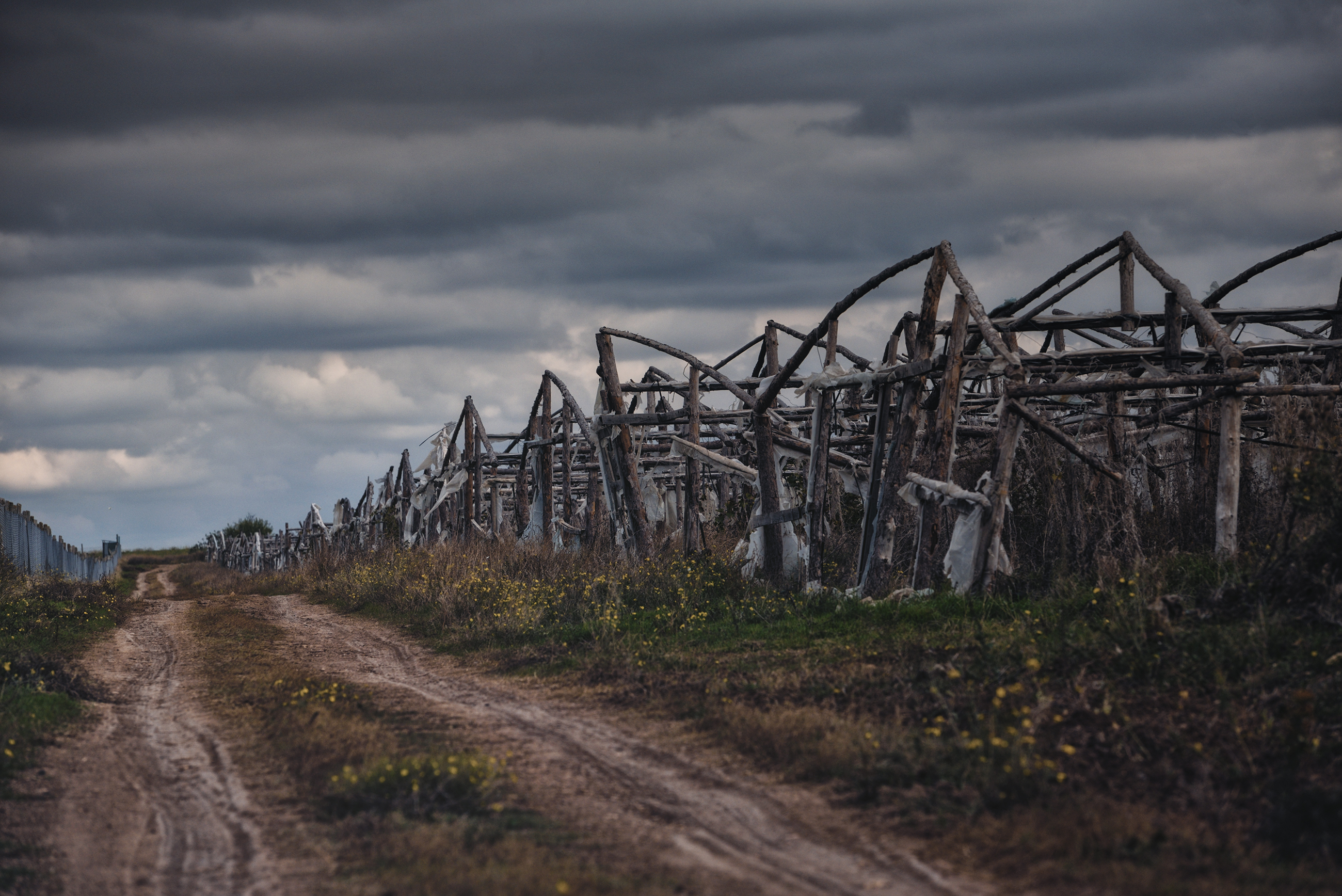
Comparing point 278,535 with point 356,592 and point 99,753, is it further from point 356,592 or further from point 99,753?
point 99,753

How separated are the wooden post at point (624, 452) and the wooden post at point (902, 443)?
5.93 metres

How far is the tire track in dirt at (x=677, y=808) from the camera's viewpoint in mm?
4992

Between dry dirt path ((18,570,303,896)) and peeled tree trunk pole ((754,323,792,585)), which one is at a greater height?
peeled tree trunk pole ((754,323,792,585))

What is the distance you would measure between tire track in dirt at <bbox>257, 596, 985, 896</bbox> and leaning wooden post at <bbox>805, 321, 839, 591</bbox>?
503cm

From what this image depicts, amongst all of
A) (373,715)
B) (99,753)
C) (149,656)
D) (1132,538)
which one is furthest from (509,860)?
(149,656)

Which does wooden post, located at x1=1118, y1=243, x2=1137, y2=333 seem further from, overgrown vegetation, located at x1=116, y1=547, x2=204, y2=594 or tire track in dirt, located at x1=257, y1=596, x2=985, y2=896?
overgrown vegetation, located at x1=116, y1=547, x2=204, y2=594

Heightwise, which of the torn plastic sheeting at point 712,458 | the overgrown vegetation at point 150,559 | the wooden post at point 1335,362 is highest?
the wooden post at point 1335,362

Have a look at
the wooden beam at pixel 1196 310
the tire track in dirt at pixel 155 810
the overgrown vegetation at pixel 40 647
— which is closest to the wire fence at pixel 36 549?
the overgrown vegetation at pixel 40 647

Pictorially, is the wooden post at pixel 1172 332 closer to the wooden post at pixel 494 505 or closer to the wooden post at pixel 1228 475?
the wooden post at pixel 1228 475

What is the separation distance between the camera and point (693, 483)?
763 inches

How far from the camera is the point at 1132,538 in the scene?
11.7 metres

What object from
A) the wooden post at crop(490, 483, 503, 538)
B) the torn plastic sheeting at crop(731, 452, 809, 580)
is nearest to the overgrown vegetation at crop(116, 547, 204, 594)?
the wooden post at crop(490, 483, 503, 538)

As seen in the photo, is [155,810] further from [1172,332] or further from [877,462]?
[1172,332]

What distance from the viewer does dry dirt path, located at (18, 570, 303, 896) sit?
17.5ft
